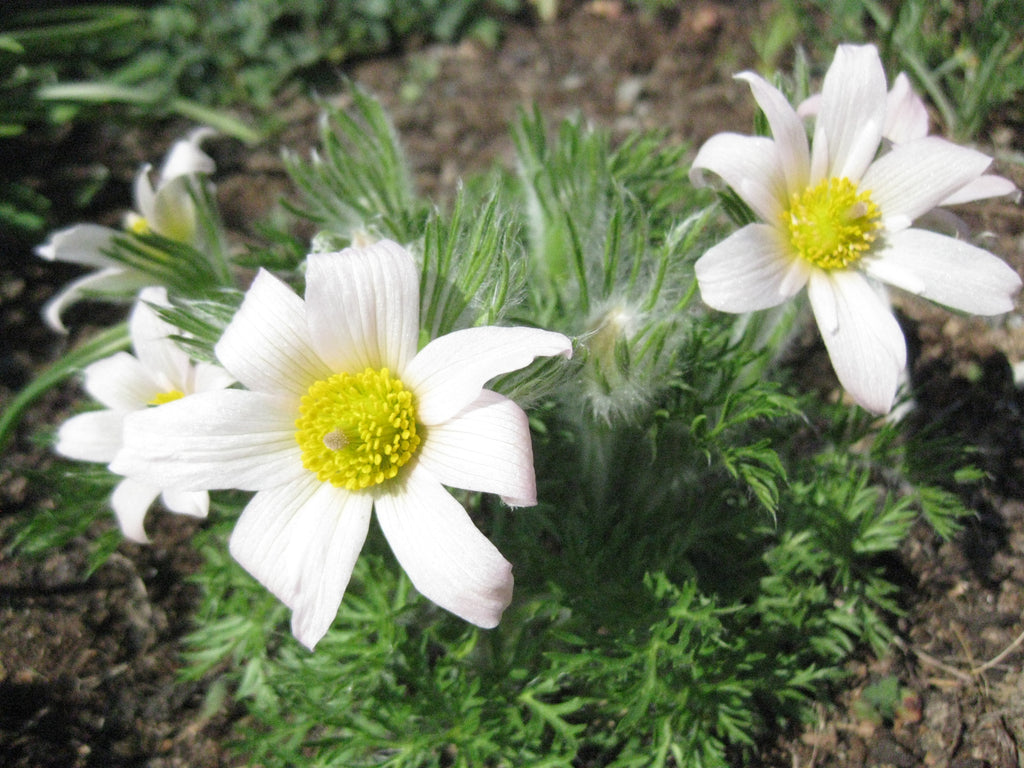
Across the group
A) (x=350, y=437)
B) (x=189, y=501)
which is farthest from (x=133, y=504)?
(x=350, y=437)

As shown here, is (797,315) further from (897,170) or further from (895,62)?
(895,62)

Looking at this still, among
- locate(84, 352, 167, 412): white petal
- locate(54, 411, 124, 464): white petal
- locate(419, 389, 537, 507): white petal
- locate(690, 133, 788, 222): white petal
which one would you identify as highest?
locate(690, 133, 788, 222): white petal

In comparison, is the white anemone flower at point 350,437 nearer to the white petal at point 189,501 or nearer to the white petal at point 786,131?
the white petal at point 189,501

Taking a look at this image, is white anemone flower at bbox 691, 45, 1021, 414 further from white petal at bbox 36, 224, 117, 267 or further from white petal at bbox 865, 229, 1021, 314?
white petal at bbox 36, 224, 117, 267

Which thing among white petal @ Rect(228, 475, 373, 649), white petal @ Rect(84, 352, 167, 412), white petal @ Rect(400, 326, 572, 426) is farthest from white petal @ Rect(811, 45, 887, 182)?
white petal @ Rect(84, 352, 167, 412)

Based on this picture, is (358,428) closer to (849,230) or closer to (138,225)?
(849,230)
